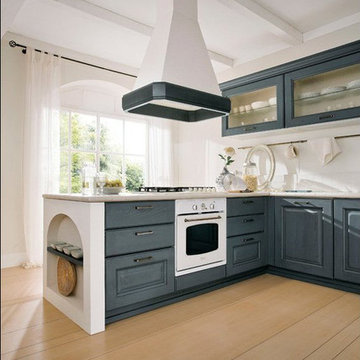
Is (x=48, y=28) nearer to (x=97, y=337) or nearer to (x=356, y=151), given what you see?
(x=97, y=337)

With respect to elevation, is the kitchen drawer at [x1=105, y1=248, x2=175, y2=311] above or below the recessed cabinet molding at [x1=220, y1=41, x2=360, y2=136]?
below

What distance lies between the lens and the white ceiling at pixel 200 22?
301 cm

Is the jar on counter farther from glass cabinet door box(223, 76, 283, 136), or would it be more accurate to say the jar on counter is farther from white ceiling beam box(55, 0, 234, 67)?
white ceiling beam box(55, 0, 234, 67)

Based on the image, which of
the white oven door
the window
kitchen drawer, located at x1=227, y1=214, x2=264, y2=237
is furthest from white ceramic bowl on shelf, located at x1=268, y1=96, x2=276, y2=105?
the window

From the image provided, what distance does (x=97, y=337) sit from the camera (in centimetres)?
183

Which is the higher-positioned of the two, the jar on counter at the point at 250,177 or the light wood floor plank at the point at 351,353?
the jar on counter at the point at 250,177

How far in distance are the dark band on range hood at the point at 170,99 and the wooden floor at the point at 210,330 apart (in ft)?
4.95

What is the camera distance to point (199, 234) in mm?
2523

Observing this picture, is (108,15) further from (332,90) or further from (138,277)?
(138,277)

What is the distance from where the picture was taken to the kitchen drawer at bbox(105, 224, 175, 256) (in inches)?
78.2

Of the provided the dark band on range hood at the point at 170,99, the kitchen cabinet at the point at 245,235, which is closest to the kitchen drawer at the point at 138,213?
the kitchen cabinet at the point at 245,235

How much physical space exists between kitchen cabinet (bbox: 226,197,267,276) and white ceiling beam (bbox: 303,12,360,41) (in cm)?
187

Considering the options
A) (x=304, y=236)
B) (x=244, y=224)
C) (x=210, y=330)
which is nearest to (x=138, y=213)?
(x=210, y=330)

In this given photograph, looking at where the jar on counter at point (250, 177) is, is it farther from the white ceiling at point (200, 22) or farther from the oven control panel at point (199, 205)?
the white ceiling at point (200, 22)
